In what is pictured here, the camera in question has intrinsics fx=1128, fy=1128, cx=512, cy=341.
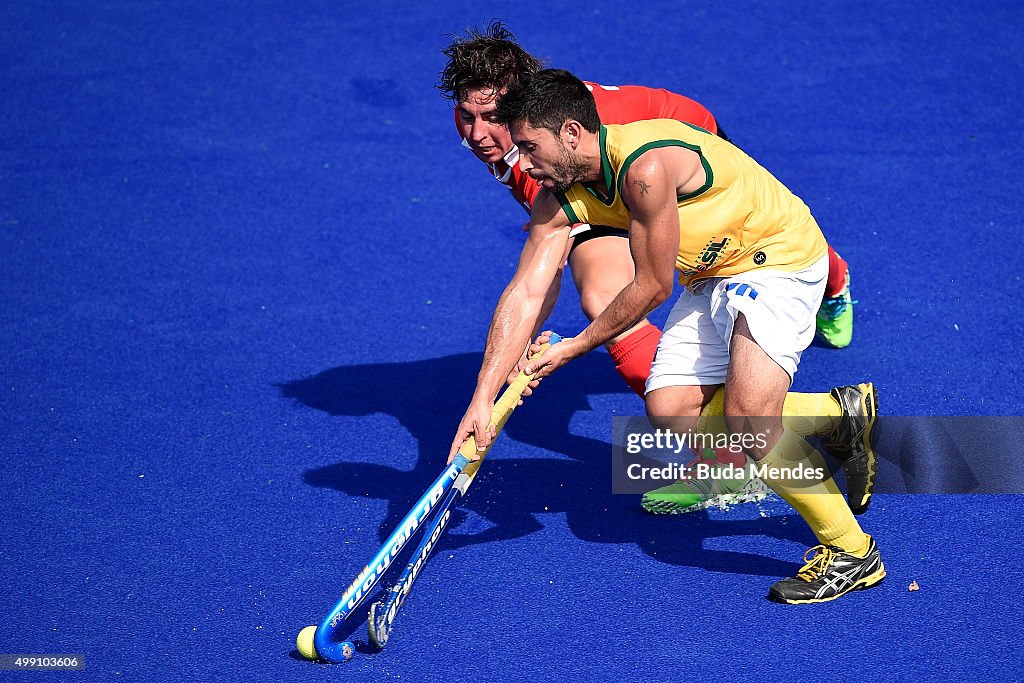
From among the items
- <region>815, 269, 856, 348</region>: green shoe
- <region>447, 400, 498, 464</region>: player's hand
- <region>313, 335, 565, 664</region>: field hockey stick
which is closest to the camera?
<region>313, 335, 565, 664</region>: field hockey stick

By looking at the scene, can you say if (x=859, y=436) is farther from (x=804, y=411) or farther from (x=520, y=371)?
(x=520, y=371)

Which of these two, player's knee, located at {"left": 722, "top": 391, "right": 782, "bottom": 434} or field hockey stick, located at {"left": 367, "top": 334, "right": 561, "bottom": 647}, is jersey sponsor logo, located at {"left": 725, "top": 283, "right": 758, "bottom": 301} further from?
field hockey stick, located at {"left": 367, "top": 334, "right": 561, "bottom": 647}

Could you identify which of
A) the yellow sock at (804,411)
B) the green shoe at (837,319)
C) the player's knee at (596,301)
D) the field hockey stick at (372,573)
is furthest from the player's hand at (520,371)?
the green shoe at (837,319)

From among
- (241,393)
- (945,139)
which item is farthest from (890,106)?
(241,393)

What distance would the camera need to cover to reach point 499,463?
13.0 feet

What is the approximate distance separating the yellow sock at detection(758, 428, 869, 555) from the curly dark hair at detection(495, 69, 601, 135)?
40.9 inches

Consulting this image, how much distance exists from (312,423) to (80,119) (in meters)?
3.55

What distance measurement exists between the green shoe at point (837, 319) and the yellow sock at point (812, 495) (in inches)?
A: 52.0

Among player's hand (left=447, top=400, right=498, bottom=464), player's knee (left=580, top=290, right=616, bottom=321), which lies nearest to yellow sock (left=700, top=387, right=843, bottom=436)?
player's knee (left=580, top=290, right=616, bottom=321)

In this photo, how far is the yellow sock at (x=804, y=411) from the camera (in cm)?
345

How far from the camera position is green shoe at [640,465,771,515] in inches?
145

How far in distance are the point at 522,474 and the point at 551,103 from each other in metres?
1.45

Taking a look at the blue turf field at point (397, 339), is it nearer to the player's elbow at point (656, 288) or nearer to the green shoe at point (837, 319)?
the green shoe at point (837, 319)

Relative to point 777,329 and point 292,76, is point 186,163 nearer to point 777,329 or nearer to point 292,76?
point 292,76
